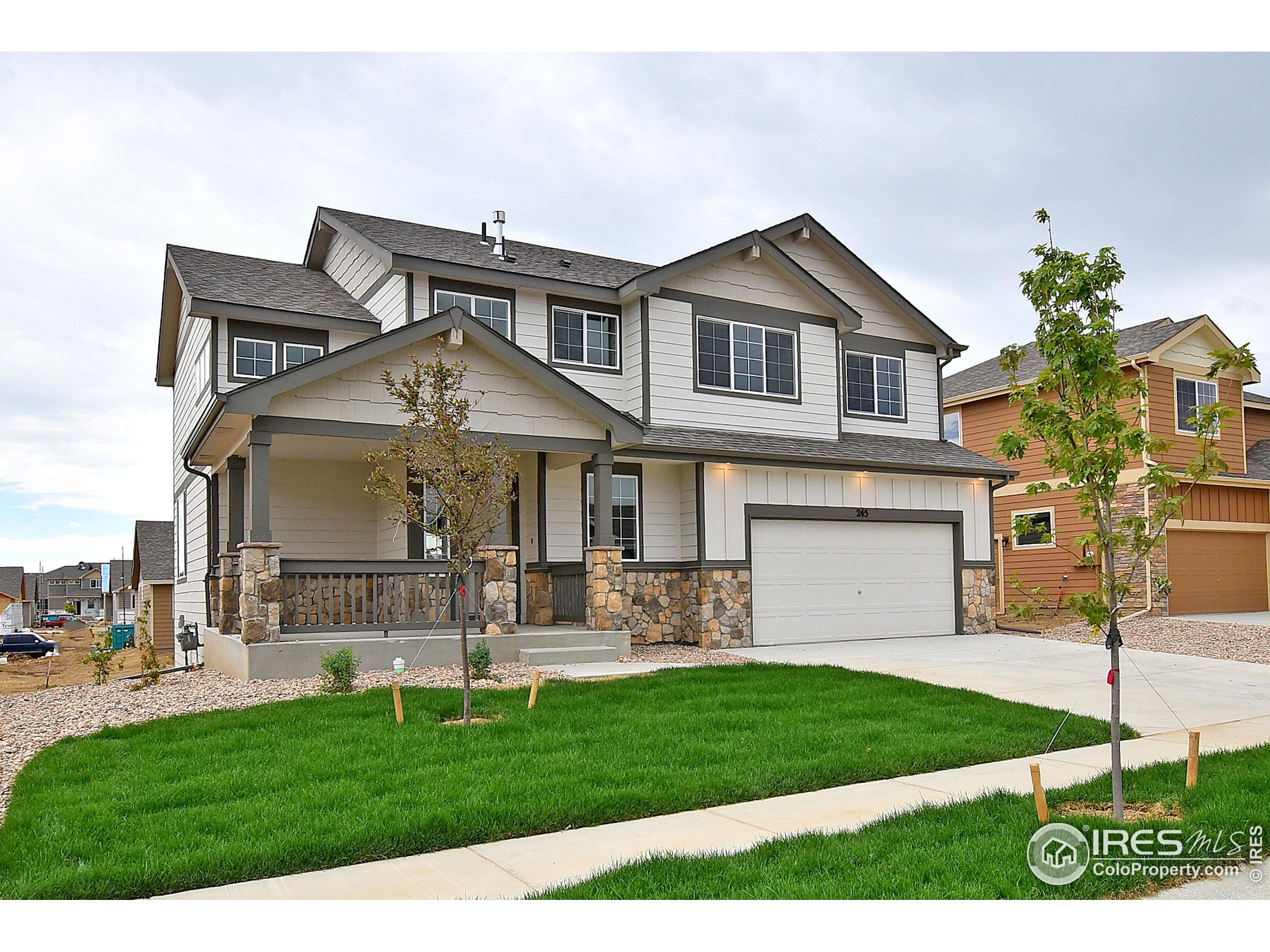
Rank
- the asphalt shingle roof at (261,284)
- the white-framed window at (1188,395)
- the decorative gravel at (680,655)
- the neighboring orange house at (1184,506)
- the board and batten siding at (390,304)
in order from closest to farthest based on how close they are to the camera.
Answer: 1. the decorative gravel at (680,655)
2. the board and batten siding at (390,304)
3. the asphalt shingle roof at (261,284)
4. the neighboring orange house at (1184,506)
5. the white-framed window at (1188,395)

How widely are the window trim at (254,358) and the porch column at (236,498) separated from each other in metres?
1.31

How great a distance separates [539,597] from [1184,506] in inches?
573

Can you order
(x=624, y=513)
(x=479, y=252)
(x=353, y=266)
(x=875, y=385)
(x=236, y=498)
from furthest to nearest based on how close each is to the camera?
1. (x=875, y=385)
2. (x=353, y=266)
3. (x=479, y=252)
4. (x=624, y=513)
5. (x=236, y=498)

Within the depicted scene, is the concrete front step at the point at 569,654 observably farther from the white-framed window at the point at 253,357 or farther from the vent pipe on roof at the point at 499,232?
the vent pipe on roof at the point at 499,232

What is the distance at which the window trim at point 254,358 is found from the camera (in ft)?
48.2

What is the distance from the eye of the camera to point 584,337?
637 inches

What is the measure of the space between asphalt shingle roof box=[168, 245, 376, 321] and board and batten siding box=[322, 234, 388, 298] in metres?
0.17

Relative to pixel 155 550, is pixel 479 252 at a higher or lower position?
higher

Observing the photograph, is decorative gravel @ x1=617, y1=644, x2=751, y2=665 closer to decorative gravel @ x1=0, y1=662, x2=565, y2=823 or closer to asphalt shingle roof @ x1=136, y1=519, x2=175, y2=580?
decorative gravel @ x1=0, y1=662, x2=565, y2=823

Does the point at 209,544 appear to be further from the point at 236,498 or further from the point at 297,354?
the point at 297,354

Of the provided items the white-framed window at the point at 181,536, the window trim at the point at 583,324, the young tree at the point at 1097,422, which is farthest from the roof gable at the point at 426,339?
the white-framed window at the point at 181,536

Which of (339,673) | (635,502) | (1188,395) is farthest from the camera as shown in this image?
(1188,395)

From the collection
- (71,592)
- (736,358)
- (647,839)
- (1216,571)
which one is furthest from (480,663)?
(71,592)

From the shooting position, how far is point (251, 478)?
38.1ft
